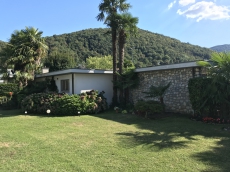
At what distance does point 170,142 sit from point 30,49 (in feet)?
45.3

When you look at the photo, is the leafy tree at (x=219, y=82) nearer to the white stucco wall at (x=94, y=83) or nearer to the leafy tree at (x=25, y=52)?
the white stucco wall at (x=94, y=83)

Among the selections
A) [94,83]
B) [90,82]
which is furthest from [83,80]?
[94,83]

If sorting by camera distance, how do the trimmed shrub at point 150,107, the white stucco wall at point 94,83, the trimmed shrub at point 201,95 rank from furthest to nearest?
the white stucco wall at point 94,83 → the trimmed shrub at point 150,107 → the trimmed shrub at point 201,95

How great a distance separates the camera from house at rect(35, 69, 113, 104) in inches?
550

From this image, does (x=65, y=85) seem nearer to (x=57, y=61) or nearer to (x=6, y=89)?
(x=6, y=89)

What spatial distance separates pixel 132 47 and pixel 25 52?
22.2m

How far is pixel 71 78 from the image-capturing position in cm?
1409

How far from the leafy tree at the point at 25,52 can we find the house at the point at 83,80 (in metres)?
1.77

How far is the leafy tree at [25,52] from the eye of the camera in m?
16.1

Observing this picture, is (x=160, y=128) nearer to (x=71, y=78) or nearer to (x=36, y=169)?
(x=36, y=169)

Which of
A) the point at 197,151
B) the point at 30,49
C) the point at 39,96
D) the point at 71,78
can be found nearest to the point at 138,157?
the point at 197,151

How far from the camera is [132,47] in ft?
117

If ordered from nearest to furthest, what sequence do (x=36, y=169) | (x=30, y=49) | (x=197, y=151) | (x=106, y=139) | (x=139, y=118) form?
1. (x=36, y=169)
2. (x=197, y=151)
3. (x=106, y=139)
4. (x=139, y=118)
5. (x=30, y=49)

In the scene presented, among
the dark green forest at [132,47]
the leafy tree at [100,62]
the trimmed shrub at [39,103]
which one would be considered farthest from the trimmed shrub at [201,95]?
the leafy tree at [100,62]
